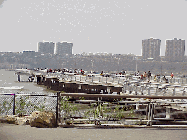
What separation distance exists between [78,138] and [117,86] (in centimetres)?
3570

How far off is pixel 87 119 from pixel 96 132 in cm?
101

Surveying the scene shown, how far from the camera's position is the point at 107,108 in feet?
32.3

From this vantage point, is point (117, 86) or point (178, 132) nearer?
point (178, 132)

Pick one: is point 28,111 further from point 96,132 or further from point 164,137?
point 164,137

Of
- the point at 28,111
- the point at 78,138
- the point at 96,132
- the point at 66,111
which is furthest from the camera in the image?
the point at 28,111

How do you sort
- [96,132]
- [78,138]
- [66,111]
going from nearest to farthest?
[78,138], [96,132], [66,111]

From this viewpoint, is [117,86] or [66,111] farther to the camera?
[117,86]

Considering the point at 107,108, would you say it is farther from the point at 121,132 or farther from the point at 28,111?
the point at 28,111

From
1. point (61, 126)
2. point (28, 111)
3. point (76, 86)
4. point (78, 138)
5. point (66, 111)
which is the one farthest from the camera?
point (76, 86)

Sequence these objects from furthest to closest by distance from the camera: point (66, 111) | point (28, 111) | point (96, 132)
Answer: point (28, 111)
point (66, 111)
point (96, 132)

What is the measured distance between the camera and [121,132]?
8.29 metres

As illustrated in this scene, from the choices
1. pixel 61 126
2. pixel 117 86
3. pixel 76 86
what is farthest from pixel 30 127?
pixel 76 86

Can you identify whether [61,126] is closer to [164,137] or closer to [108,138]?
[108,138]

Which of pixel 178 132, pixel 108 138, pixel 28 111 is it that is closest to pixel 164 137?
pixel 178 132
